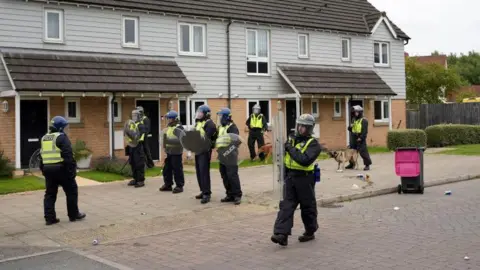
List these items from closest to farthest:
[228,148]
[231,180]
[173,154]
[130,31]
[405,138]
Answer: [228,148], [231,180], [173,154], [130,31], [405,138]

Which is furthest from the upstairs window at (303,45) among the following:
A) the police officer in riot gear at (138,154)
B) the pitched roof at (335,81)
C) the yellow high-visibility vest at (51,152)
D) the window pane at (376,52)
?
the yellow high-visibility vest at (51,152)

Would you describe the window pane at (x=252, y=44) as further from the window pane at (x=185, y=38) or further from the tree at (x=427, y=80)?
the tree at (x=427, y=80)

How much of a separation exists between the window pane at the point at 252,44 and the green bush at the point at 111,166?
7724mm

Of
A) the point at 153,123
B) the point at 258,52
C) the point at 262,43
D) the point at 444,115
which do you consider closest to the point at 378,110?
the point at 444,115

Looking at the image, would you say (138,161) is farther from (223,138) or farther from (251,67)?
(251,67)

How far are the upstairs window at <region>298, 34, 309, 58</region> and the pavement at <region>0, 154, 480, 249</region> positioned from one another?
920 centimetres

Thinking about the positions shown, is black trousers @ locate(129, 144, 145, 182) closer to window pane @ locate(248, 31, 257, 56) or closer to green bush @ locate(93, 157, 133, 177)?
green bush @ locate(93, 157, 133, 177)

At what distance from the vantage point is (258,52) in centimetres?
2277

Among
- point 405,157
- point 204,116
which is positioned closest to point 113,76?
point 204,116

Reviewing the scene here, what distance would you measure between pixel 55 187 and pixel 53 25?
979cm

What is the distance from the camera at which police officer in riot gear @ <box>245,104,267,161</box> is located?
19.2m

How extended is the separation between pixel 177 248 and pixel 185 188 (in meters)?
5.60

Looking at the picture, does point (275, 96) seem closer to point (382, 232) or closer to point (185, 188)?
point (185, 188)

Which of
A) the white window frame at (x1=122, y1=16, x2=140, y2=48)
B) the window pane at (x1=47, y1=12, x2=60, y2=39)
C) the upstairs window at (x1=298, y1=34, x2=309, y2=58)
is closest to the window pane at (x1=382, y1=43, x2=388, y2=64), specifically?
the upstairs window at (x1=298, y1=34, x2=309, y2=58)
